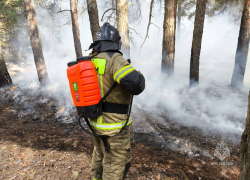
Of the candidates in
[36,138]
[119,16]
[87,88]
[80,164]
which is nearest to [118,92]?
[87,88]

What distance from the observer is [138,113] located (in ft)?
17.8

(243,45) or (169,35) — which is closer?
(243,45)

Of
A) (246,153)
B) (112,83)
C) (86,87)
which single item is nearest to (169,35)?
(112,83)

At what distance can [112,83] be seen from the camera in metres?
1.96

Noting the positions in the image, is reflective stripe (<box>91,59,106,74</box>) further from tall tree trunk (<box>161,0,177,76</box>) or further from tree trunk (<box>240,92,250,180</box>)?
tall tree trunk (<box>161,0,177,76</box>)

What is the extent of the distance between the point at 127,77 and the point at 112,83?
269 millimetres

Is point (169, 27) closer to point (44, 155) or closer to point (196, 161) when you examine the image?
point (196, 161)

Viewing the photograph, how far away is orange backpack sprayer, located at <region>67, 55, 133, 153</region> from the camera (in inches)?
71.9

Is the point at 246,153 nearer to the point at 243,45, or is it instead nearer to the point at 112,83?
the point at 112,83

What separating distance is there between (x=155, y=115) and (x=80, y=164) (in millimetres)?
2893

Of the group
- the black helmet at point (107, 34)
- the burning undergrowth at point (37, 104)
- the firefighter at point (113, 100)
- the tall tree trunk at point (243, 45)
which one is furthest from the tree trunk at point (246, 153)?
the tall tree trunk at point (243, 45)

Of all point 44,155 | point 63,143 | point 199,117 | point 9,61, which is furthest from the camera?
point 9,61

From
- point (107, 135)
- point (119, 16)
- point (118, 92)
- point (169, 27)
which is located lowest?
point (107, 135)

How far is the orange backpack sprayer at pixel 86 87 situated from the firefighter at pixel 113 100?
9cm
